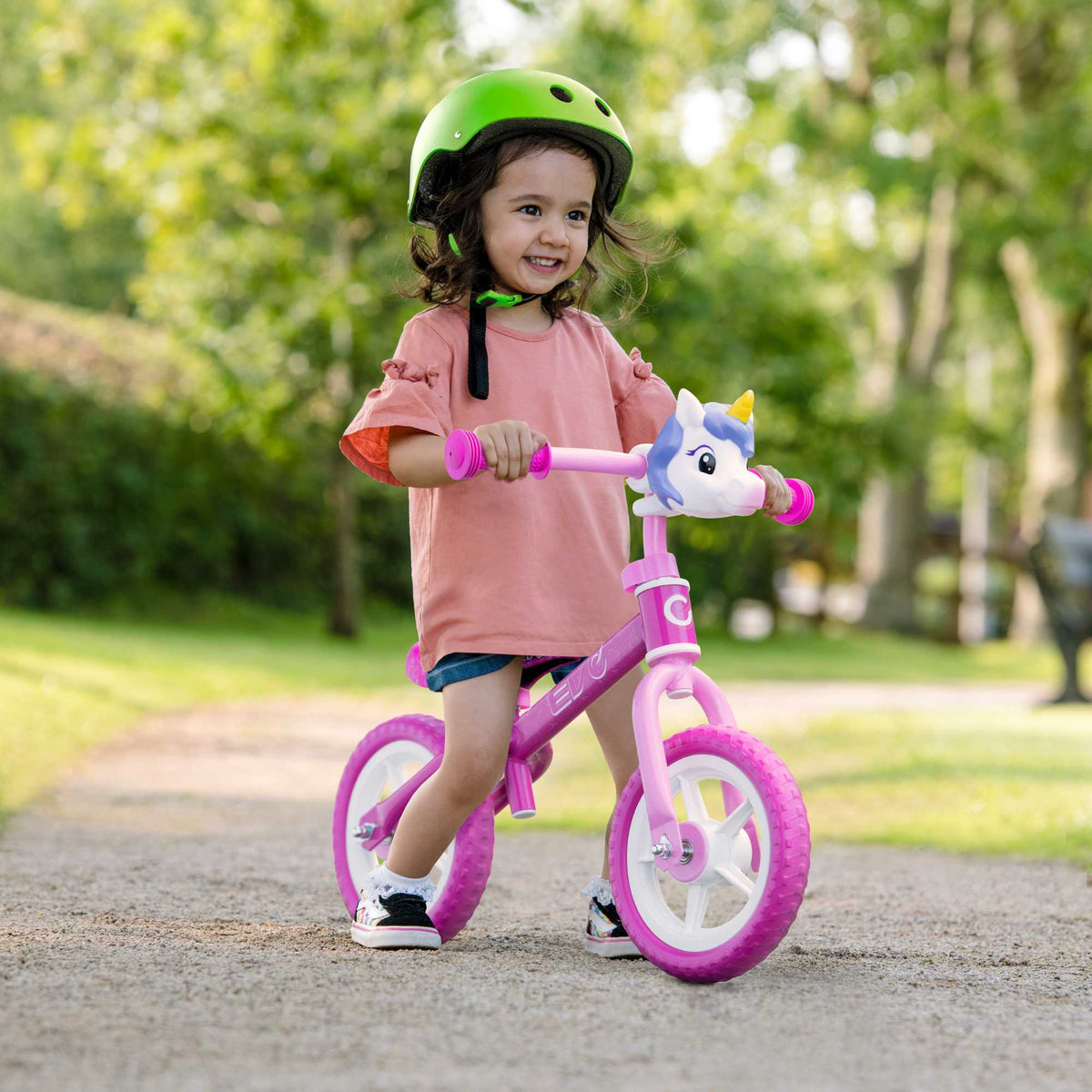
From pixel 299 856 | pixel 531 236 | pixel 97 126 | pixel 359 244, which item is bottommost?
pixel 299 856

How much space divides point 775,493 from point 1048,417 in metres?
18.6

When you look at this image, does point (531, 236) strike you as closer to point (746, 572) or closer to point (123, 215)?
point (746, 572)

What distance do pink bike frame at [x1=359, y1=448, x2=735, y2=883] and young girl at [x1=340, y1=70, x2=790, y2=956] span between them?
96 mm

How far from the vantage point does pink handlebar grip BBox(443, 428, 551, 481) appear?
8.89 feet

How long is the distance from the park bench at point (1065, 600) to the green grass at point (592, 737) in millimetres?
328

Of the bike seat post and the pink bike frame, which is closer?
the pink bike frame

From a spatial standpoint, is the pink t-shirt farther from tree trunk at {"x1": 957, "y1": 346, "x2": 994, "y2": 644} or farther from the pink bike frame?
tree trunk at {"x1": 957, "y1": 346, "x2": 994, "y2": 644}

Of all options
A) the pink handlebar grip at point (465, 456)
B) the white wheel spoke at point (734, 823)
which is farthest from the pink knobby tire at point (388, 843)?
the pink handlebar grip at point (465, 456)

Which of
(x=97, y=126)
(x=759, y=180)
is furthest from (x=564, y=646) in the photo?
(x=759, y=180)

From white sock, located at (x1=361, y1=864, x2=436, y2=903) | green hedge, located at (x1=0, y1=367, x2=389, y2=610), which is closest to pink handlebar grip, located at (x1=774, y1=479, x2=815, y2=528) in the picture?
white sock, located at (x1=361, y1=864, x2=436, y2=903)

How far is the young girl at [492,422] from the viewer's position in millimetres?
3139

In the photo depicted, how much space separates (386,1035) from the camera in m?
2.38

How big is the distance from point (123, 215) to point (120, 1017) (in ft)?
76.3

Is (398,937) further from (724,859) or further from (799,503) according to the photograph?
(799,503)
